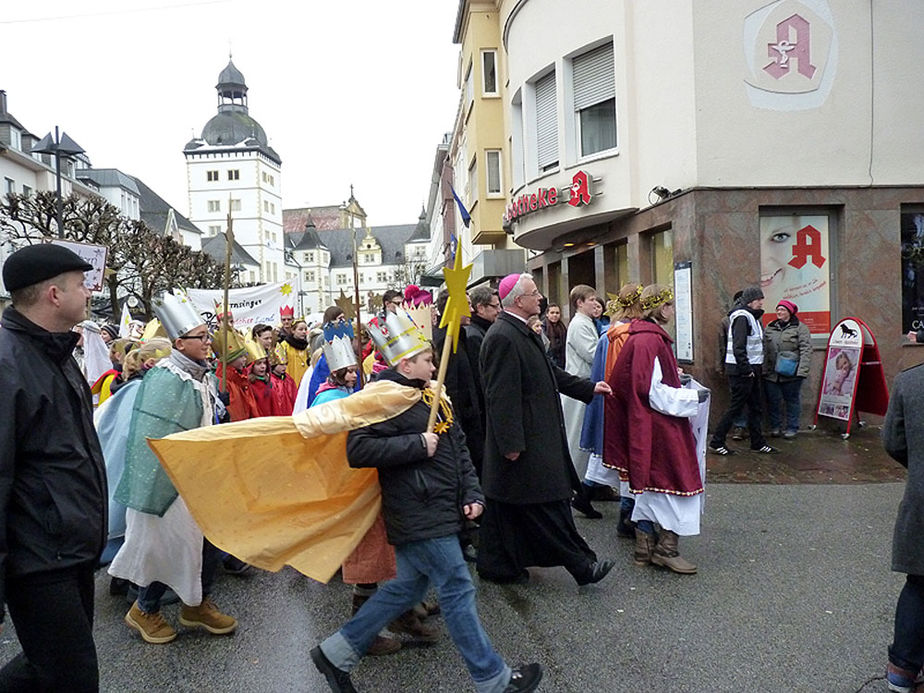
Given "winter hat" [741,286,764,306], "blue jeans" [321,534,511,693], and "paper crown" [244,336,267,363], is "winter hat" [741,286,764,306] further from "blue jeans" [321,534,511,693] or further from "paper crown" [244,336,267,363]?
"blue jeans" [321,534,511,693]

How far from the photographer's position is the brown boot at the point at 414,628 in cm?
438

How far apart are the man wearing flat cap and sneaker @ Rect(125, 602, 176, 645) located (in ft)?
5.64

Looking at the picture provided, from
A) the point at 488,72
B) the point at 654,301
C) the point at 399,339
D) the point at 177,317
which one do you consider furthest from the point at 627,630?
the point at 488,72

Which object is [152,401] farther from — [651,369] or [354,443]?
[651,369]

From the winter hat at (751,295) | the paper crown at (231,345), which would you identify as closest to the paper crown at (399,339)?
the paper crown at (231,345)

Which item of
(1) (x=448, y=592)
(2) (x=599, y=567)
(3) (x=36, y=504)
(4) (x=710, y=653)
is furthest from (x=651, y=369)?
(3) (x=36, y=504)

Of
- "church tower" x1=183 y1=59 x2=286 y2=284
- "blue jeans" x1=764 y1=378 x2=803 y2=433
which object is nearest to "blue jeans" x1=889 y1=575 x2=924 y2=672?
"blue jeans" x1=764 y1=378 x2=803 y2=433

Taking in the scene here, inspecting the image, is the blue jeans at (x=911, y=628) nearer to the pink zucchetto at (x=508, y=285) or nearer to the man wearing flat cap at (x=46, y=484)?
the pink zucchetto at (x=508, y=285)

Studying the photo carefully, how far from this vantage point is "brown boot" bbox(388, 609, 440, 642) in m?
4.38

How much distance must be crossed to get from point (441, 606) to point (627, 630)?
140 cm

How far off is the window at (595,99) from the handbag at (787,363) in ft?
17.2

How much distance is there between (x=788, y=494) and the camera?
735 centimetres

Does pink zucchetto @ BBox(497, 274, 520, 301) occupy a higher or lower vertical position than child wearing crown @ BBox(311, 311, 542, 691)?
higher

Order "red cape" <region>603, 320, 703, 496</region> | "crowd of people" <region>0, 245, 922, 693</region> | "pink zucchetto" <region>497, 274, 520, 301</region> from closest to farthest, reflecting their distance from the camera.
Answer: "crowd of people" <region>0, 245, 922, 693</region> < "pink zucchetto" <region>497, 274, 520, 301</region> < "red cape" <region>603, 320, 703, 496</region>
